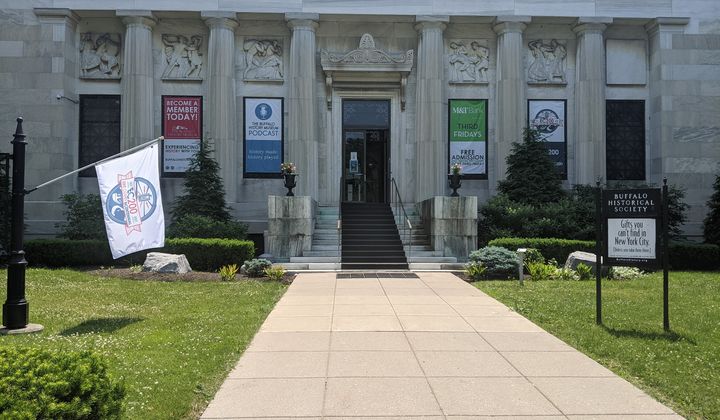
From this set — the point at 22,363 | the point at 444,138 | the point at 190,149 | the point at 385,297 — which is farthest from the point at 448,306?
the point at 190,149

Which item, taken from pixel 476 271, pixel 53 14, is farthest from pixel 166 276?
pixel 53 14

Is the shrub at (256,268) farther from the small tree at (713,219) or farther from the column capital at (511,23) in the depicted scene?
the small tree at (713,219)

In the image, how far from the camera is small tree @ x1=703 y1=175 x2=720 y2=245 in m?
22.0

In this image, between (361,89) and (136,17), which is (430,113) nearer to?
(361,89)

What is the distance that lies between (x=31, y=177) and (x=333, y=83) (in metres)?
12.7

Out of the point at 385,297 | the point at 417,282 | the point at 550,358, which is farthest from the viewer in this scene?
the point at 417,282

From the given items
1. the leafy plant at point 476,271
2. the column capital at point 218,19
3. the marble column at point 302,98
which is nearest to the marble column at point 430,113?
the marble column at point 302,98

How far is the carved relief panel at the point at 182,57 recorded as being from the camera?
81.6ft

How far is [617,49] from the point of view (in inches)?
1005

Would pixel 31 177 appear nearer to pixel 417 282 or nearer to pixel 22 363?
pixel 417 282

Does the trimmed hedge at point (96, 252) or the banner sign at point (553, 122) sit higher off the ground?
the banner sign at point (553, 122)

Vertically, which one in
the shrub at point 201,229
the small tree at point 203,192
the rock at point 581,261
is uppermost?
the small tree at point 203,192

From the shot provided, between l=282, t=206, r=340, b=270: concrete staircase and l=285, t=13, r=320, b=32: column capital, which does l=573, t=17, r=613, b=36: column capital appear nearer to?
l=285, t=13, r=320, b=32: column capital

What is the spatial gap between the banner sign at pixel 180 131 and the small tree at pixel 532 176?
1271 centimetres
